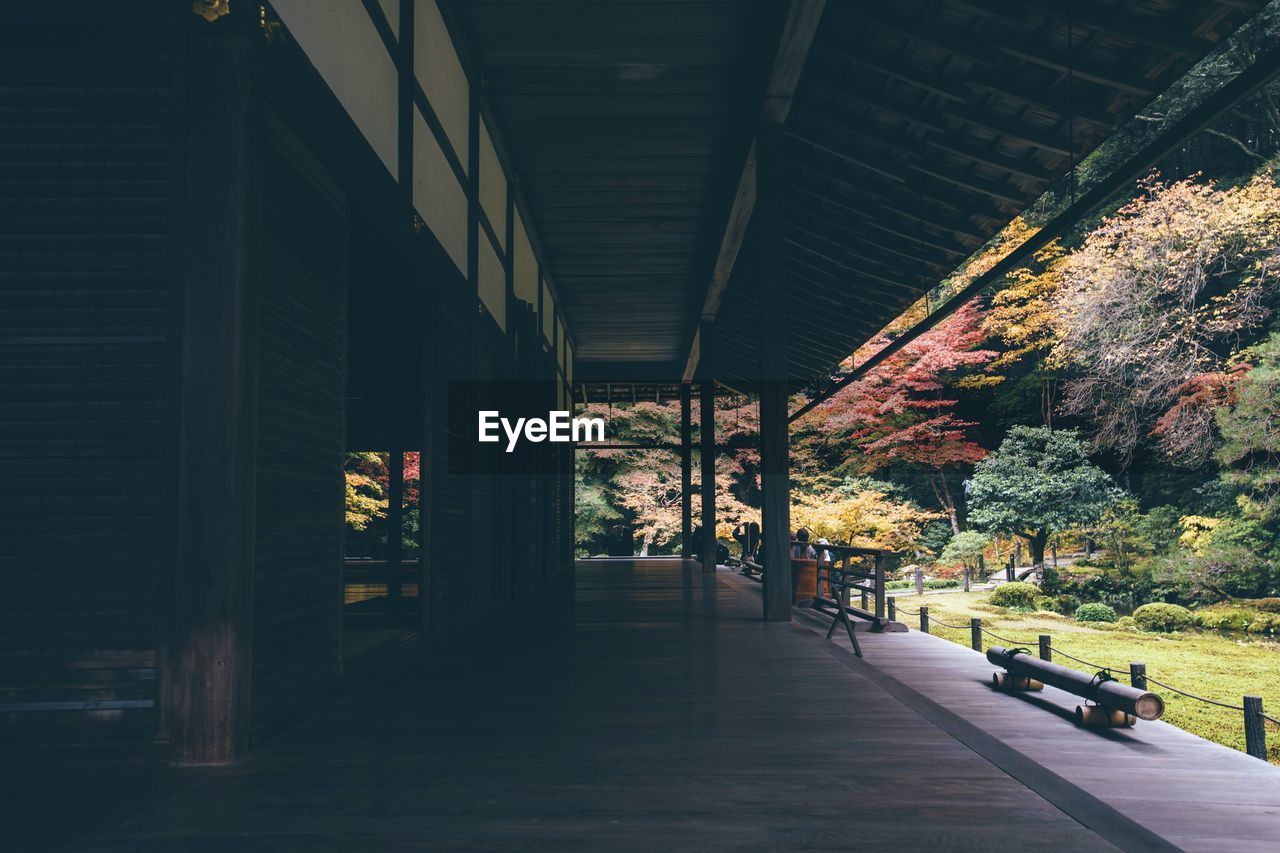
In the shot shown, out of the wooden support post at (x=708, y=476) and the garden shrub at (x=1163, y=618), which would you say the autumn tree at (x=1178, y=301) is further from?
the wooden support post at (x=708, y=476)

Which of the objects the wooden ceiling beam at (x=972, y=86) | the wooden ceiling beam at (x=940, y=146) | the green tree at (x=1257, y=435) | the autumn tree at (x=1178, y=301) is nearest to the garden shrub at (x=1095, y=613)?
the green tree at (x=1257, y=435)

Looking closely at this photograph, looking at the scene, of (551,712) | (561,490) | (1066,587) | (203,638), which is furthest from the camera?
(1066,587)

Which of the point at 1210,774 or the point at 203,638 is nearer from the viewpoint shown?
the point at 203,638

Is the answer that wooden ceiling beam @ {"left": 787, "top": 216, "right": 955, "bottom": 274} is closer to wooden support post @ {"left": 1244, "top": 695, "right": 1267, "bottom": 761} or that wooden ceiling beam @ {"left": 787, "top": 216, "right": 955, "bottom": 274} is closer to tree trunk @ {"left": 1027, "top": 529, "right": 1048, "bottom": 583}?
wooden support post @ {"left": 1244, "top": 695, "right": 1267, "bottom": 761}

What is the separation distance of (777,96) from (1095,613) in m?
14.4

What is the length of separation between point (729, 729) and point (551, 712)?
81 centimetres

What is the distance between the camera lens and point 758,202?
24.7 ft

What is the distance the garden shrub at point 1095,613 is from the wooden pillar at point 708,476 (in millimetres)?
7788

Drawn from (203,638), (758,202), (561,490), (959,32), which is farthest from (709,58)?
(561,490)

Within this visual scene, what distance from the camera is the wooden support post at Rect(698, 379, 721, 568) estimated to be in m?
14.6

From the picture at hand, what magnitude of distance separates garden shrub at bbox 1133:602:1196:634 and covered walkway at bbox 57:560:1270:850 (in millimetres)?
13381

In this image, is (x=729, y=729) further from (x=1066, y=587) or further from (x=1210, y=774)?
(x=1066, y=587)

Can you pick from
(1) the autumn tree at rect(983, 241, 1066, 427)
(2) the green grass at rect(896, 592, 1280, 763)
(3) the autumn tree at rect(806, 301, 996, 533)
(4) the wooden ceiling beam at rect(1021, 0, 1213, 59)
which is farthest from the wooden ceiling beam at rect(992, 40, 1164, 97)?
(1) the autumn tree at rect(983, 241, 1066, 427)

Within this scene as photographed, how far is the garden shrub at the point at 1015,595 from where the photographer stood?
18.8 meters
